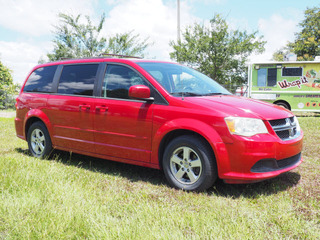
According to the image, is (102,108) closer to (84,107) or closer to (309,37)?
(84,107)

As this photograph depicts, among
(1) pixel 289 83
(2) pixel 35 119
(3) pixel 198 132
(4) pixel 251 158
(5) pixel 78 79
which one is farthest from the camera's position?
(1) pixel 289 83

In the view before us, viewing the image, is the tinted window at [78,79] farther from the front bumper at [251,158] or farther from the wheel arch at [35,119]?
the front bumper at [251,158]

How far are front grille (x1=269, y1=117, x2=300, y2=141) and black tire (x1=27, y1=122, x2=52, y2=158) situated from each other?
12.5ft

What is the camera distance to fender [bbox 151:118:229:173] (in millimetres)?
3740

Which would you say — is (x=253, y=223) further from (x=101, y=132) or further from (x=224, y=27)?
(x=224, y=27)

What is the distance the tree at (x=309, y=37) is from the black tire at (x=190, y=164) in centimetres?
3730

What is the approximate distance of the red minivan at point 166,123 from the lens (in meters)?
3.74

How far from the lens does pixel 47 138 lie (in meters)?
5.74

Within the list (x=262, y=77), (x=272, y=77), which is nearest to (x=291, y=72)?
(x=272, y=77)

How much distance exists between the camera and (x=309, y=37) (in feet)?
127

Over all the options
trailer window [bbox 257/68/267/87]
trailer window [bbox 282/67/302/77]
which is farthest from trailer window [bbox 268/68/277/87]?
trailer window [bbox 282/67/302/77]

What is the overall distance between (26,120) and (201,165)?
3732mm

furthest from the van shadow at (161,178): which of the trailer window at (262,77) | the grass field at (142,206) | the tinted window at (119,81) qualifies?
the trailer window at (262,77)

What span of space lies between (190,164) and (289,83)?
13022 millimetres
